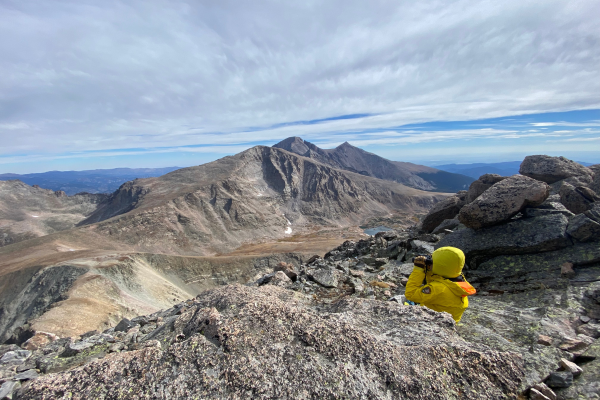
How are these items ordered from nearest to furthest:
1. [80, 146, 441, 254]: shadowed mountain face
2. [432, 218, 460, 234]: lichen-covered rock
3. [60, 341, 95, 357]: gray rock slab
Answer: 1. [60, 341, 95, 357]: gray rock slab
2. [432, 218, 460, 234]: lichen-covered rock
3. [80, 146, 441, 254]: shadowed mountain face

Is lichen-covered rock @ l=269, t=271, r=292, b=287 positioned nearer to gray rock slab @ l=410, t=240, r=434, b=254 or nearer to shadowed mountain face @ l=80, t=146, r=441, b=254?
gray rock slab @ l=410, t=240, r=434, b=254

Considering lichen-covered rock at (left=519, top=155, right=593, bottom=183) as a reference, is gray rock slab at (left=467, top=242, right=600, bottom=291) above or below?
below

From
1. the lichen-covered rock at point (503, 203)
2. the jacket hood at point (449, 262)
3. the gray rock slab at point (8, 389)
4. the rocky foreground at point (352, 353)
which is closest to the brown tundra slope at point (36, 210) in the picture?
the gray rock slab at point (8, 389)

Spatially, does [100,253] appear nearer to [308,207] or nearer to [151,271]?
[151,271]

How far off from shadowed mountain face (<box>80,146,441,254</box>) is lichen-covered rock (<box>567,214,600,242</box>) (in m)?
90.6

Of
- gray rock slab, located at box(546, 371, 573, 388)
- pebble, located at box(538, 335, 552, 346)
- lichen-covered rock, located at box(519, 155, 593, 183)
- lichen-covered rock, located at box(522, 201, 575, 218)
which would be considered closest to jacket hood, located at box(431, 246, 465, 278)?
pebble, located at box(538, 335, 552, 346)

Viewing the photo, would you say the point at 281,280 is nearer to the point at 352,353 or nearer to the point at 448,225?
the point at 352,353

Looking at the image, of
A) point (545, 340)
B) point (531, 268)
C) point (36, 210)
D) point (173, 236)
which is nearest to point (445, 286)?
point (545, 340)

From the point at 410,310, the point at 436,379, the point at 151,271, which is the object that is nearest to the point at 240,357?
the point at 436,379

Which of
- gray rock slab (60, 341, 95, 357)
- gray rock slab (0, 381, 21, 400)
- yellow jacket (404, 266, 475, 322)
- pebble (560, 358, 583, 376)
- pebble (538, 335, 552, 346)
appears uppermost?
yellow jacket (404, 266, 475, 322)

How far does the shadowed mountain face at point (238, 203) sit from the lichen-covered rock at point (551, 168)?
289 feet

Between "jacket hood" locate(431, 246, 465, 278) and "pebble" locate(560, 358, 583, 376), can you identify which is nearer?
"pebble" locate(560, 358, 583, 376)

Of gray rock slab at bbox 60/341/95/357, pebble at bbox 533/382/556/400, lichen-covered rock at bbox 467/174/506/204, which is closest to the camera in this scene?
pebble at bbox 533/382/556/400

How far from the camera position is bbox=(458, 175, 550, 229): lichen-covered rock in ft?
37.5
